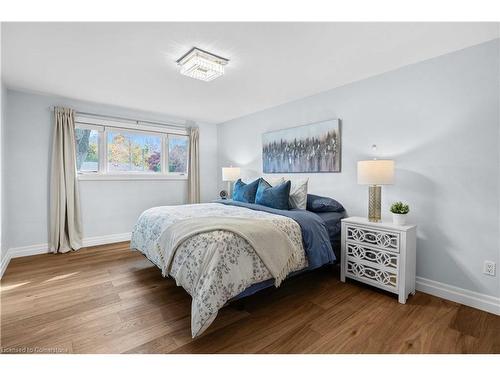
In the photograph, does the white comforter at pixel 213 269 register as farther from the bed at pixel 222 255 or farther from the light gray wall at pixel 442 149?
the light gray wall at pixel 442 149

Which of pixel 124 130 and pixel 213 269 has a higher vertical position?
pixel 124 130

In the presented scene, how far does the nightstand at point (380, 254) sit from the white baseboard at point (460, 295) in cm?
16

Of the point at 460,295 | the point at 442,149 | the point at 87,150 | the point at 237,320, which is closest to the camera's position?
the point at 237,320

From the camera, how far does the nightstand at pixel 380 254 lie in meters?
2.18

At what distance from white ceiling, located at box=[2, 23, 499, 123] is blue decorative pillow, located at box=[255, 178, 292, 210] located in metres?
1.29

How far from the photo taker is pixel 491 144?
6.64 feet

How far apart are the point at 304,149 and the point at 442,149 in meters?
1.62

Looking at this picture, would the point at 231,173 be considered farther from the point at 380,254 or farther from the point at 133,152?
the point at 380,254

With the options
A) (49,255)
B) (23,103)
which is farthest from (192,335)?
(23,103)

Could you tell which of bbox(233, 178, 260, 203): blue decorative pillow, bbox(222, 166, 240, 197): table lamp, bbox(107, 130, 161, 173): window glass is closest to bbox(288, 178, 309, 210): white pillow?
bbox(233, 178, 260, 203): blue decorative pillow

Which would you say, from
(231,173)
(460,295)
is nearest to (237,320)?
(460,295)

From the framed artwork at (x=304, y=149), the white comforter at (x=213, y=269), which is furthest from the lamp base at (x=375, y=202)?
the white comforter at (x=213, y=269)

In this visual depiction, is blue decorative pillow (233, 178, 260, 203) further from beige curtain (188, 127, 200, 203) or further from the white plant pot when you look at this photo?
the white plant pot

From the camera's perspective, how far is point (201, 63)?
234 centimetres
